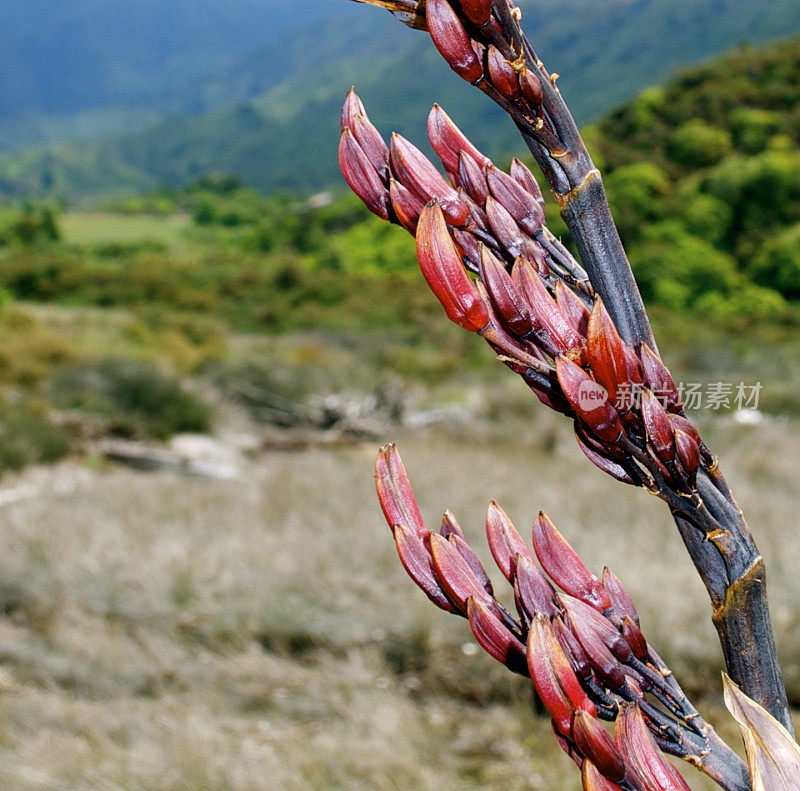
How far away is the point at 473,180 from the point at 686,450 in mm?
247

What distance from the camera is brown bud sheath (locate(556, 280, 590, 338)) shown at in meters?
0.52

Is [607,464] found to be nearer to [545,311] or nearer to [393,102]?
[545,311]

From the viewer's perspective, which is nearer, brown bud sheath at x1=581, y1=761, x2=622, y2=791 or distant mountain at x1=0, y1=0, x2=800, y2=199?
brown bud sheath at x1=581, y1=761, x2=622, y2=791

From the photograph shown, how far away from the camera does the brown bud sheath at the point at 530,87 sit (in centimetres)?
51

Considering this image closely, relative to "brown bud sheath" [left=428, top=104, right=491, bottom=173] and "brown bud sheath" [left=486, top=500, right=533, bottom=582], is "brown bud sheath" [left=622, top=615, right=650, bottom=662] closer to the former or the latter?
"brown bud sheath" [left=486, top=500, right=533, bottom=582]

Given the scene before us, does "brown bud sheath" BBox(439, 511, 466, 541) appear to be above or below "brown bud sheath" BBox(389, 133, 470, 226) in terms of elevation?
below

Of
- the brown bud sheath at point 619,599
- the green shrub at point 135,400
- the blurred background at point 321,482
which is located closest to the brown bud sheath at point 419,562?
the brown bud sheath at point 619,599

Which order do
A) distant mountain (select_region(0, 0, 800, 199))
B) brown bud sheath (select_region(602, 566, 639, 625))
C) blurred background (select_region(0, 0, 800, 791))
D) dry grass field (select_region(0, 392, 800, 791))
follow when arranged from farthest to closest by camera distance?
1. distant mountain (select_region(0, 0, 800, 199))
2. blurred background (select_region(0, 0, 800, 791))
3. dry grass field (select_region(0, 392, 800, 791))
4. brown bud sheath (select_region(602, 566, 639, 625))

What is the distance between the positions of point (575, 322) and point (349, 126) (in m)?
0.23

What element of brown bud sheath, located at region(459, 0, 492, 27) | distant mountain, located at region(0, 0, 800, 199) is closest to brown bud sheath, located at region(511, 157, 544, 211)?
brown bud sheath, located at region(459, 0, 492, 27)

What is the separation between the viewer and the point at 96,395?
767 cm

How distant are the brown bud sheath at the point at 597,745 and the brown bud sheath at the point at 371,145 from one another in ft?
1.39

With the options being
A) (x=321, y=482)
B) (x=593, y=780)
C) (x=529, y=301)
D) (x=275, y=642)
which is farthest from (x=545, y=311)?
(x=321, y=482)

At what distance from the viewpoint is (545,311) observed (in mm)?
513
